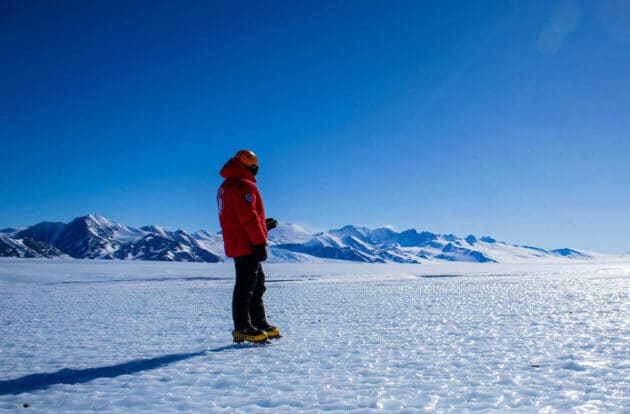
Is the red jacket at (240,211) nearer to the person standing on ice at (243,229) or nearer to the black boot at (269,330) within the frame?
the person standing on ice at (243,229)

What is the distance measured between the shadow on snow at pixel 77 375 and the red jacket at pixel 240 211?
5.08 feet

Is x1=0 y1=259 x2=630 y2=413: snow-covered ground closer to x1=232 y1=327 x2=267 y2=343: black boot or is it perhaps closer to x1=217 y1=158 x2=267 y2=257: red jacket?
x1=232 y1=327 x2=267 y2=343: black boot

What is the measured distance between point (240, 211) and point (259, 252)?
624mm

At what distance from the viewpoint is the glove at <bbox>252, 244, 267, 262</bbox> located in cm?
559

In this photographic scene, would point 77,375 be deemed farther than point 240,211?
No

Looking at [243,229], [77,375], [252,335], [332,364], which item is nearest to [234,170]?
[243,229]

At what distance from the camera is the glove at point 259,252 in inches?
220

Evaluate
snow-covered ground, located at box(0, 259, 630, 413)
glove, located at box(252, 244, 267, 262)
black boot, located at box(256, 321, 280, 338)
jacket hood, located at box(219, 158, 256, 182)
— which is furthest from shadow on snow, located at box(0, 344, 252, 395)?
jacket hood, located at box(219, 158, 256, 182)

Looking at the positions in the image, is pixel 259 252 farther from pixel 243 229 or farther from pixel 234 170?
pixel 234 170

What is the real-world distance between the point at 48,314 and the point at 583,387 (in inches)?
407

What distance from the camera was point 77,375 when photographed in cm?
424

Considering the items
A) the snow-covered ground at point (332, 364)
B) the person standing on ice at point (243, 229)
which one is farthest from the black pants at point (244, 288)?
the snow-covered ground at point (332, 364)

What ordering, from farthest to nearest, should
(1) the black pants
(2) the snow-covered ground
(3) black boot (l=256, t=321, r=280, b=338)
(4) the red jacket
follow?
(3) black boot (l=256, t=321, r=280, b=338), (1) the black pants, (4) the red jacket, (2) the snow-covered ground

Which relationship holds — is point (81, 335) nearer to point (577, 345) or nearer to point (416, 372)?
point (416, 372)
